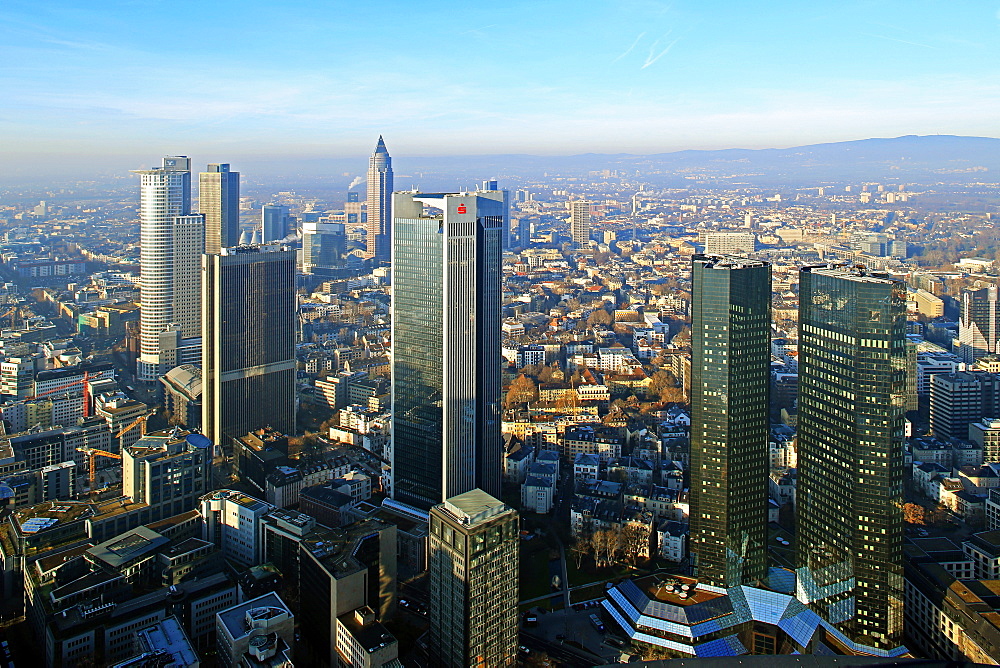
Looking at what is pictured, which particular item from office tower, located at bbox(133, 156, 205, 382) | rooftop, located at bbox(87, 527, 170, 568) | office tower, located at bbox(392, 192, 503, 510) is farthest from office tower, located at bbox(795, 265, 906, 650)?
office tower, located at bbox(133, 156, 205, 382)

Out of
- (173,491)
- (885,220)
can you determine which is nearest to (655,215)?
(885,220)

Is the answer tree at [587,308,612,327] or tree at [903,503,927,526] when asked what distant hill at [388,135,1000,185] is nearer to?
tree at [587,308,612,327]

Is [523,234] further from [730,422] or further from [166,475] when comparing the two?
[730,422]

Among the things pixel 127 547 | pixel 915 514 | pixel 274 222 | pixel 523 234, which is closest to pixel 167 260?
pixel 127 547

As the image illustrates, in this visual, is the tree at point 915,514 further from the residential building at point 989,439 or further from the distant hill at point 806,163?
the distant hill at point 806,163

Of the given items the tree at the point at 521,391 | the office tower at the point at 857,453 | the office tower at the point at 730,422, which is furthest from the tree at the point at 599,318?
the office tower at the point at 857,453

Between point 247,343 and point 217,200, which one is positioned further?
point 217,200

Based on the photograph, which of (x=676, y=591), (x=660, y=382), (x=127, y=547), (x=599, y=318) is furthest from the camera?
(x=599, y=318)
